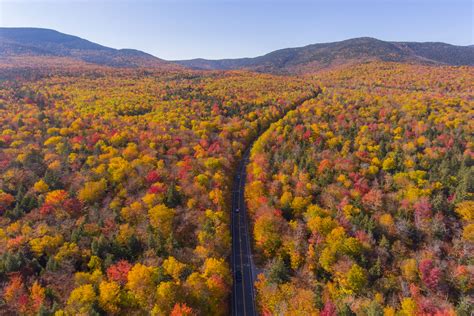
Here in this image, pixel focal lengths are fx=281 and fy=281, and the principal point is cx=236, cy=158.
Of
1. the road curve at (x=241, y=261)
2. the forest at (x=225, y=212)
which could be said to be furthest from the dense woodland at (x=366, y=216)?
the road curve at (x=241, y=261)

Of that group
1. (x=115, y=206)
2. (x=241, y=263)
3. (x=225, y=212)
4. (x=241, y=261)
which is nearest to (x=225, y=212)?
(x=225, y=212)

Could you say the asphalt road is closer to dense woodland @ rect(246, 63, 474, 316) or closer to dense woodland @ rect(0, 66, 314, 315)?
dense woodland @ rect(246, 63, 474, 316)

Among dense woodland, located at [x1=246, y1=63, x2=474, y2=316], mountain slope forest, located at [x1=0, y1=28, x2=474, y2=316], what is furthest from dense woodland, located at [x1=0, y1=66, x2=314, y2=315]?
dense woodland, located at [x1=246, y1=63, x2=474, y2=316]

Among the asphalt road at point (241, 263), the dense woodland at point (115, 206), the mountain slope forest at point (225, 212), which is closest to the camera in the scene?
the dense woodland at point (115, 206)

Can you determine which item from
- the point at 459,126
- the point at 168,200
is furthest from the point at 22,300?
the point at 459,126

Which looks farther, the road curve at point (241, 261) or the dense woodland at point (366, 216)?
the road curve at point (241, 261)

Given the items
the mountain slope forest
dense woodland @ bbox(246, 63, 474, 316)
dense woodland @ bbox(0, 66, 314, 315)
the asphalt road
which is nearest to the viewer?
dense woodland @ bbox(0, 66, 314, 315)

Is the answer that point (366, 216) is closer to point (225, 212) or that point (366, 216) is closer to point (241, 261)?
point (241, 261)

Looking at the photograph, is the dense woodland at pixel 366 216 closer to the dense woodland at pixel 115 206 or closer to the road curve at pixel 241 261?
the road curve at pixel 241 261
